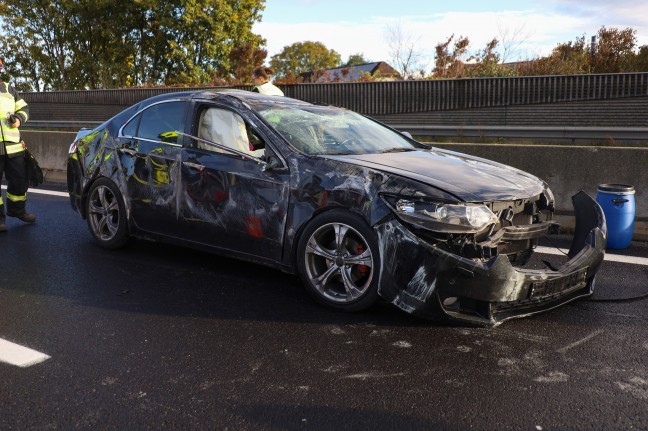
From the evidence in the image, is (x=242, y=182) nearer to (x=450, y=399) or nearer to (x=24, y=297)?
(x=24, y=297)

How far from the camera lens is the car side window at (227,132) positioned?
511 centimetres

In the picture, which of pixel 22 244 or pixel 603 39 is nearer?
pixel 22 244

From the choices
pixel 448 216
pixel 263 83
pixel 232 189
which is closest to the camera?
pixel 448 216

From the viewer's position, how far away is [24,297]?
194 inches

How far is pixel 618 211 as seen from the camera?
6246mm

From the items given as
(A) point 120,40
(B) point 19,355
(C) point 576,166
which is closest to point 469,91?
(C) point 576,166

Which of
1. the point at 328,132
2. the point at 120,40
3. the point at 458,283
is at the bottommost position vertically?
the point at 458,283

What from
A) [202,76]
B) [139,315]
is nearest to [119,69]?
[202,76]

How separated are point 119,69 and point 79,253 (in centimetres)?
3491

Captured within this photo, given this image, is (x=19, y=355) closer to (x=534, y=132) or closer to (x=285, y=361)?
(x=285, y=361)

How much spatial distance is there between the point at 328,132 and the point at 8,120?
13.9 ft

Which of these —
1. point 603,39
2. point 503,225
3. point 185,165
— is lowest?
point 503,225

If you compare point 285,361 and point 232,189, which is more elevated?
point 232,189

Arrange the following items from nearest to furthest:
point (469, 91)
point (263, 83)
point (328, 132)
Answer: point (328, 132) → point (263, 83) → point (469, 91)
